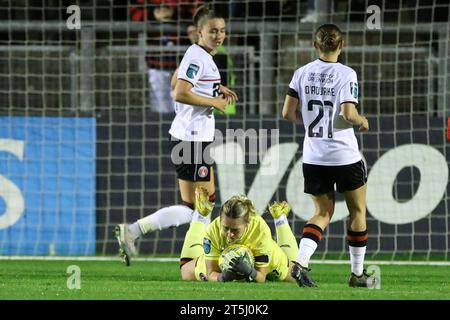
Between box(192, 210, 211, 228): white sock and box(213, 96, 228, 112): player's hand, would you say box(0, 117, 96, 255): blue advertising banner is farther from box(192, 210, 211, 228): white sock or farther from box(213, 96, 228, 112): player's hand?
box(192, 210, 211, 228): white sock

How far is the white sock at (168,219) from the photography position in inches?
366

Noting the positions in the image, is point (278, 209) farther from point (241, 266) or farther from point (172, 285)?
point (172, 285)

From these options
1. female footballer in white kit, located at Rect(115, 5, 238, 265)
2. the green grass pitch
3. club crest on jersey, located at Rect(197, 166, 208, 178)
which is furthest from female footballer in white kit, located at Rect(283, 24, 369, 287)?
club crest on jersey, located at Rect(197, 166, 208, 178)

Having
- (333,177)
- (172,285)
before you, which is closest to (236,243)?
(172,285)

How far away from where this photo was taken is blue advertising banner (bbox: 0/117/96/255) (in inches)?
460

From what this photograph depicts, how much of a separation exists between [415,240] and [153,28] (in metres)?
3.56

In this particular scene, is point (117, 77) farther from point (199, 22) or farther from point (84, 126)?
point (199, 22)

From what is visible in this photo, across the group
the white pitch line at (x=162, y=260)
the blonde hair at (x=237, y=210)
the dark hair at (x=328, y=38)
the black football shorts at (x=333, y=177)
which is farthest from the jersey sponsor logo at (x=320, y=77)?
the white pitch line at (x=162, y=260)

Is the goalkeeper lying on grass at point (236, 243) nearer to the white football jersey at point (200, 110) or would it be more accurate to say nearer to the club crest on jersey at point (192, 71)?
the white football jersey at point (200, 110)

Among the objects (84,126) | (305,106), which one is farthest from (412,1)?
(305,106)

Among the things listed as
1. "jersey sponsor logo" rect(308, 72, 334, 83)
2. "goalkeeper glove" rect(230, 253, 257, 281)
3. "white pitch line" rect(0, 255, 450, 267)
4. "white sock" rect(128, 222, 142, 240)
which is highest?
"jersey sponsor logo" rect(308, 72, 334, 83)

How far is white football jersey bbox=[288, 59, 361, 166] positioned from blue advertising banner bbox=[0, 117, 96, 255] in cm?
438

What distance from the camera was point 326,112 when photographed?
7668 millimetres

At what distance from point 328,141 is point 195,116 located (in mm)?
1811
